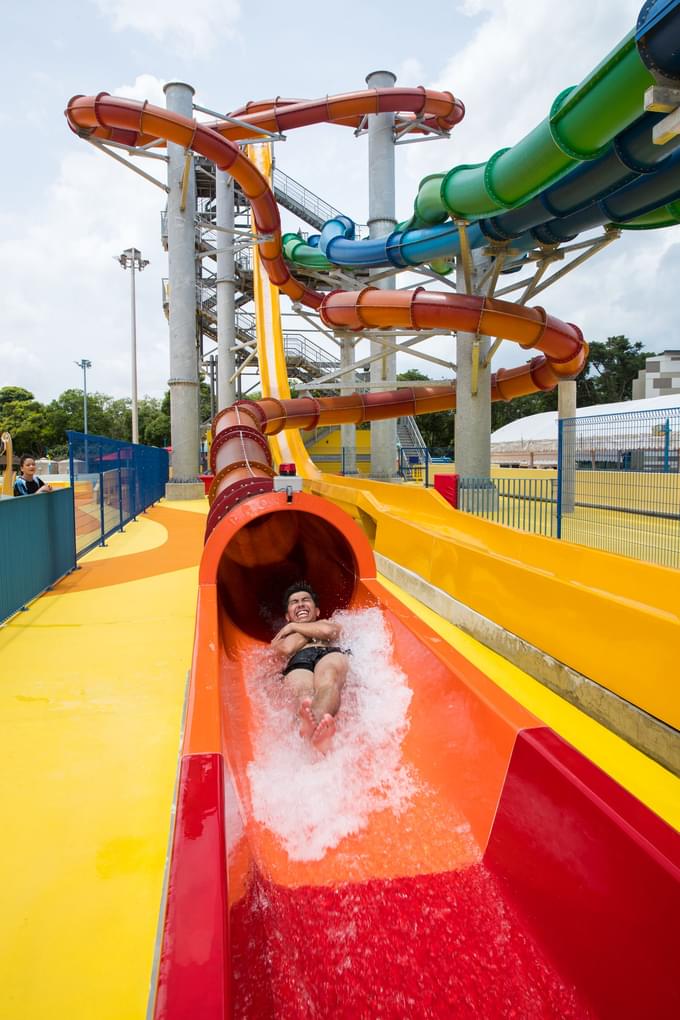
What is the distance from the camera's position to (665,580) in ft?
13.3

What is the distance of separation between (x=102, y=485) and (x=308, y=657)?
21.4 ft

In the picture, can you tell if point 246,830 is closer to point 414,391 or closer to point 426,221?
point 426,221

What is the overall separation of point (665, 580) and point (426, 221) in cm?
783

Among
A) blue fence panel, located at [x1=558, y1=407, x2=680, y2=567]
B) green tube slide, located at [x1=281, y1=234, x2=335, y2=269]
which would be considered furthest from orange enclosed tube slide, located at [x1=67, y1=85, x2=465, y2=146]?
blue fence panel, located at [x1=558, y1=407, x2=680, y2=567]

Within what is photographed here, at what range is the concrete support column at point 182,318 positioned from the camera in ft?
50.1

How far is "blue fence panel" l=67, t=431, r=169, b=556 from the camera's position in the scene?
7457 mm

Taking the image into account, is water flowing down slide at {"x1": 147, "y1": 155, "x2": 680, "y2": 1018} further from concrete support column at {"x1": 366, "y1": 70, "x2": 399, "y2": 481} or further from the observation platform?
concrete support column at {"x1": 366, "y1": 70, "x2": 399, "y2": 481}

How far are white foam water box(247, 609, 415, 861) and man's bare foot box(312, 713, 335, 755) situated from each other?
3cm

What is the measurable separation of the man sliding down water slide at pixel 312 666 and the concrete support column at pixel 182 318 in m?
12.6

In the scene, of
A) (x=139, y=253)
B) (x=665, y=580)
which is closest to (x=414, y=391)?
(x=665, y=580)

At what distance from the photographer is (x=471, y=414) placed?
10.0 m

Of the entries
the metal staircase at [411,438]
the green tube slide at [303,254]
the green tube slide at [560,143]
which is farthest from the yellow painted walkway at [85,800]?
the metal staircase at [411,438]

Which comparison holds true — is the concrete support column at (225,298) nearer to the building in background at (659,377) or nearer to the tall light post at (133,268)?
the tall light post at (133,268)

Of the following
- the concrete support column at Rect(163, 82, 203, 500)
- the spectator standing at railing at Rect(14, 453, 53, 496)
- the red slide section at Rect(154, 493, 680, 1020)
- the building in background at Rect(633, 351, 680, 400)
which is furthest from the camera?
the building in background at Rect(633, 351, 680, 400)
